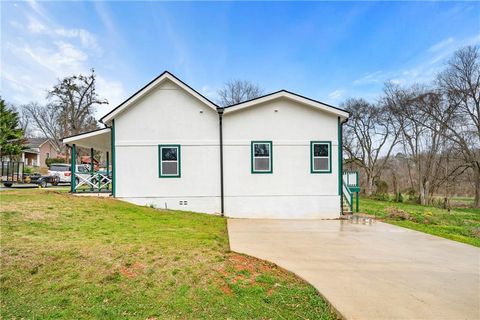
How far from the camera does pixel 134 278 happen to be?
418 centimetres

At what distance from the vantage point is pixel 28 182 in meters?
19.0

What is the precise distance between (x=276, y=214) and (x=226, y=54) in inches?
544

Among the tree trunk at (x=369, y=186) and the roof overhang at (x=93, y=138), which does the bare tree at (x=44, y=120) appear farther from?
the tree trunk at (x=369, y=186)

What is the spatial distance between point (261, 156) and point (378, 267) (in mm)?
7280

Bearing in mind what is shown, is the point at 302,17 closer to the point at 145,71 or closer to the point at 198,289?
the point at 145,71

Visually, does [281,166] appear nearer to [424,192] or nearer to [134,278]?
[134,278]

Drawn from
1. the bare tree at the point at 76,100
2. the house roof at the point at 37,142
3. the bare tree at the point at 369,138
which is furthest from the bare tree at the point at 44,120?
the bare tree at the point at 369,138

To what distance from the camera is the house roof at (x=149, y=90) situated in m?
11.3

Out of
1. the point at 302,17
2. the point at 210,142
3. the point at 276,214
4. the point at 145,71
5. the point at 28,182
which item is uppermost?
the point at 302,17

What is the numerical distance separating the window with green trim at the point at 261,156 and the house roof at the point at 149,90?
103 inches

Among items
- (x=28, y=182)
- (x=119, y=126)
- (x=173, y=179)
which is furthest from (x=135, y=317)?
(x=28, y=182)

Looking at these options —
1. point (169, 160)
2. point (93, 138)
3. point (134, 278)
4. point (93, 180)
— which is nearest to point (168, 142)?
point (169, 160)

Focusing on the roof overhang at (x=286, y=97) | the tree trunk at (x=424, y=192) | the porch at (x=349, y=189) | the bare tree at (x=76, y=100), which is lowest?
the tree trunk at (x=424, y=192)

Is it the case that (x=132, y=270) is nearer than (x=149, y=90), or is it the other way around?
(x=132, y=270)
